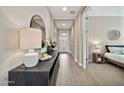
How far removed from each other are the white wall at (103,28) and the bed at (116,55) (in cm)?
38

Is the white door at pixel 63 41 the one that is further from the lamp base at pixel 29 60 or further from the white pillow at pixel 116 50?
the lamp base at pixel 29 60

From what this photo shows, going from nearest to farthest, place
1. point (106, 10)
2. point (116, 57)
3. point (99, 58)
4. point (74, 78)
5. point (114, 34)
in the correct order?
point (74, 78), point (116, 57), point (106, 10), point (99, 58), point (114, 34)

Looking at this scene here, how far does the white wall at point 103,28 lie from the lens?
7.99 metres

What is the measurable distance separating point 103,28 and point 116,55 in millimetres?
2119

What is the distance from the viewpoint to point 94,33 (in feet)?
26.4

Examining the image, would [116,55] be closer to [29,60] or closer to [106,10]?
[106,10]

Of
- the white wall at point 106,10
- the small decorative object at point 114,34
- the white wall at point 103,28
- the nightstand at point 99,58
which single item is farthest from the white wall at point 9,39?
the small decorative object at point 114,34

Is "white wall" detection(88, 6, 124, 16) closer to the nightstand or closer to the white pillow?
the white pillow

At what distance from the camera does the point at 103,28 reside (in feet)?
26.3

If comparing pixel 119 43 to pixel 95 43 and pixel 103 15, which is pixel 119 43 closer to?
pixel 95 43

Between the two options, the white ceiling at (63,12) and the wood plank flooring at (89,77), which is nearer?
the wood plank flooring at (89,77)

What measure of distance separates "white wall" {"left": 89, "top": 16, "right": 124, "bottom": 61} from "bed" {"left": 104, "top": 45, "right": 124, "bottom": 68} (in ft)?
1.25

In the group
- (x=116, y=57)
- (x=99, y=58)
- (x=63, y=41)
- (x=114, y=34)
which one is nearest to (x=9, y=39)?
(x=116, y=57)
